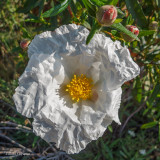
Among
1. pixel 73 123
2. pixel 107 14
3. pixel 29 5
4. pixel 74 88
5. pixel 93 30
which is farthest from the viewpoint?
pixel 29 5

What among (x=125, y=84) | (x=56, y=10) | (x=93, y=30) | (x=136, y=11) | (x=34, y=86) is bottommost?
(x=125, y=84)

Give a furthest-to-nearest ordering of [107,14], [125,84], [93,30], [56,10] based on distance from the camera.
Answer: [125,84] < [56,10] < [93,30] < [107,14]

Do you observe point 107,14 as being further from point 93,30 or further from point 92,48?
point 92,48

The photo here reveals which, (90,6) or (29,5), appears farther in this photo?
(29,5)

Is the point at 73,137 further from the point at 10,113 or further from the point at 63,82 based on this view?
the point at 10,113

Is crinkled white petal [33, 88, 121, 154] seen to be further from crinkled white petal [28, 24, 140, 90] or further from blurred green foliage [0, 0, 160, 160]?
blurred green foliage [0, 0, 160, 160]

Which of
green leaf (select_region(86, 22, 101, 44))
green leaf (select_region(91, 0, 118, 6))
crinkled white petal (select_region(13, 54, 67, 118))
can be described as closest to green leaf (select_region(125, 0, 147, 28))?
green leaf (select_region(91, 0, 118, 6))

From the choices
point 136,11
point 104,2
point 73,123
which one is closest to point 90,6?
point 104,2

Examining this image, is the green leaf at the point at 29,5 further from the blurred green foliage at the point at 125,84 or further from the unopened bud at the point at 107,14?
the unopened bud at the point at 107,14
